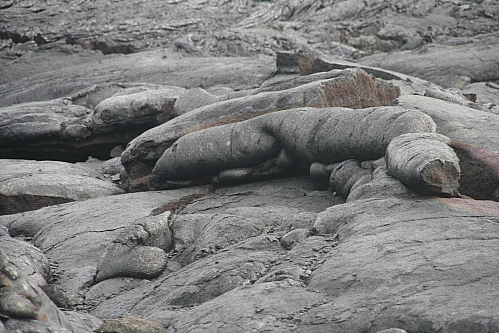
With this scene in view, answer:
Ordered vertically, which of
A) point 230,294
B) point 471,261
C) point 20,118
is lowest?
point 20,118

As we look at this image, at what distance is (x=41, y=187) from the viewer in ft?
37.3

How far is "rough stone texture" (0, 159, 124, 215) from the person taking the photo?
442 inches

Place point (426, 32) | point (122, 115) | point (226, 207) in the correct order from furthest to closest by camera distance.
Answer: point (426, 32), point (122, 115), point (226, 207)

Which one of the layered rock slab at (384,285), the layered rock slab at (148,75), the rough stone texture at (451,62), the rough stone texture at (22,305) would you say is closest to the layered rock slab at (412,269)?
the layered rock slab at (384,285)

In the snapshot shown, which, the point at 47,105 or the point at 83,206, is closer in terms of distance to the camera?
the point at 83,206

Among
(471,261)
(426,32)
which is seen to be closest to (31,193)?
(471,261)

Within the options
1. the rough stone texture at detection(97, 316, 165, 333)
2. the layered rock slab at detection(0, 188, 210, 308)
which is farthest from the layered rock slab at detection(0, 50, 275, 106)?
the rough stone texture at detection(97, 316, 165, 333)

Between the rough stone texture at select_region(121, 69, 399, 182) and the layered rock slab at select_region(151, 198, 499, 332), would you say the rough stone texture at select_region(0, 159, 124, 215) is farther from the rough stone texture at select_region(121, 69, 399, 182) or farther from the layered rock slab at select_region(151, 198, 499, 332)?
the layered rock slab at select_region(151, 198, 499, 332)

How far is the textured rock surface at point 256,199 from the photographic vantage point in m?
4.98

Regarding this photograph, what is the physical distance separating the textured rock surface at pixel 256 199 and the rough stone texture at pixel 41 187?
0.12 ft

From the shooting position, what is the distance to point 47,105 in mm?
17672

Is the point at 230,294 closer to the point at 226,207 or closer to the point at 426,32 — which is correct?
the point at 226,207

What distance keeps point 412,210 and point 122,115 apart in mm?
9787

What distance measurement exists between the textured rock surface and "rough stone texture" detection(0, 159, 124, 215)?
4 cm
